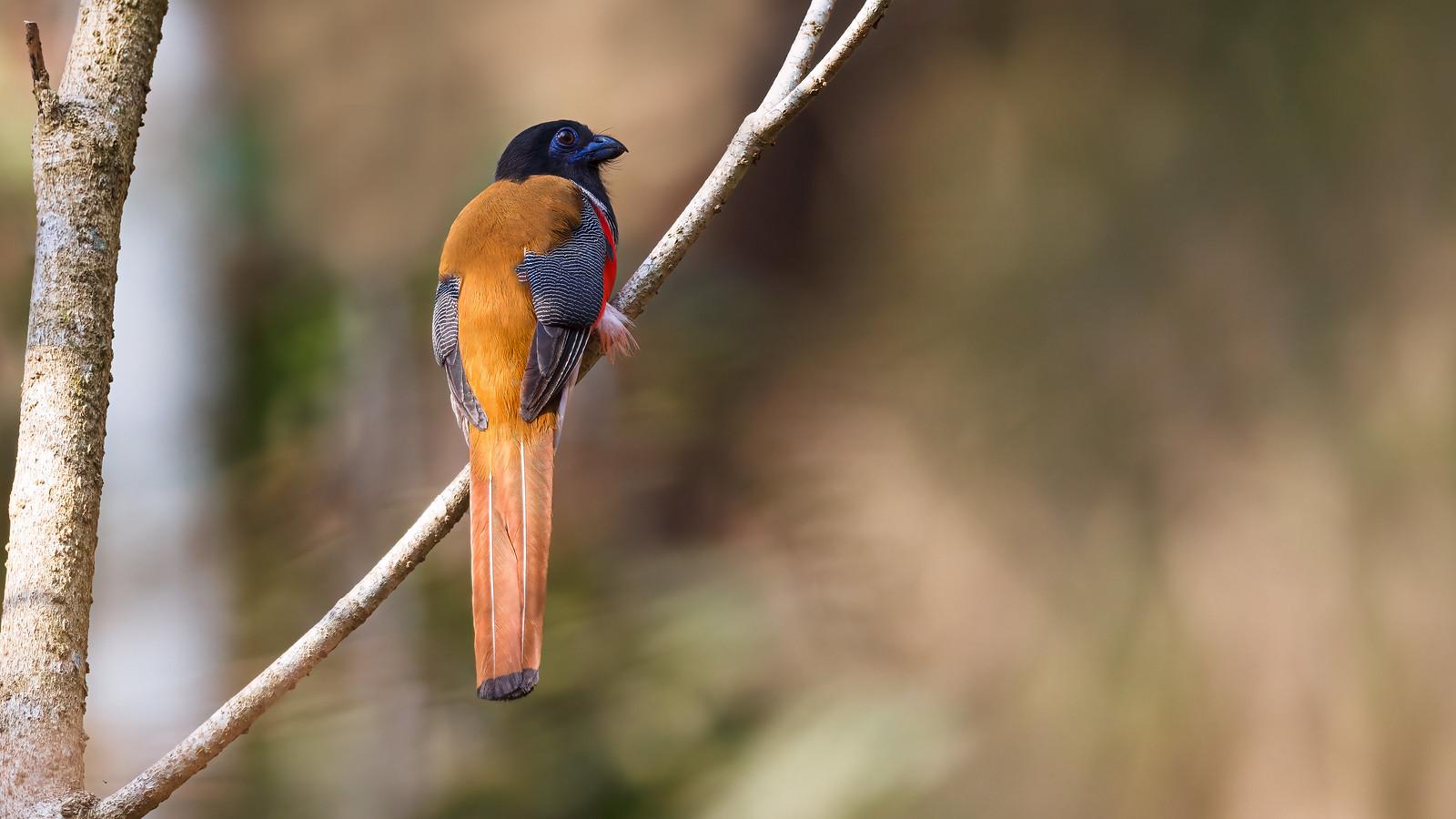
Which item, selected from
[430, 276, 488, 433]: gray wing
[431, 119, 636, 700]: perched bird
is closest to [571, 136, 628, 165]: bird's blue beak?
[431, 119, 636, 700]: perched bird

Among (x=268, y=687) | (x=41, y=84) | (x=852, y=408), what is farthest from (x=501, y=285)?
(x=852, y=408)

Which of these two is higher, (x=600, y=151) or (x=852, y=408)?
(x=600, y=151)

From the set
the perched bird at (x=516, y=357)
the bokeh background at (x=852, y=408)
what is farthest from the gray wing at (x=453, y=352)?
the bokeh background at (x=852, y=408)

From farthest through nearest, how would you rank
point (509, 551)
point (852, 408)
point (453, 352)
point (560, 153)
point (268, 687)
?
point (852, 408) < point (560, 153) < point (453, 352) < point (509, 551) < point (268, 687)

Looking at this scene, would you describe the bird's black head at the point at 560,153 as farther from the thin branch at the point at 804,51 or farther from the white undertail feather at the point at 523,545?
the white undertail feather at the point at 523,545

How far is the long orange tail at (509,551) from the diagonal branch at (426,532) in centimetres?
6

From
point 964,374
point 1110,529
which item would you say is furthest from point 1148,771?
→ point 964,374

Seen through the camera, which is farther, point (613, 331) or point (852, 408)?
point (852, 408)

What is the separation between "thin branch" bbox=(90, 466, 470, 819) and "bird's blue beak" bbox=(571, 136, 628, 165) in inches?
55.2

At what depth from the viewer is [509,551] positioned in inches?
80.7

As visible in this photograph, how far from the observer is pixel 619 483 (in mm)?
Answer: 4090

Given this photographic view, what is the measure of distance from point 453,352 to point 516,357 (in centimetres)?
14

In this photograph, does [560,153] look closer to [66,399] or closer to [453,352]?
[453,352]

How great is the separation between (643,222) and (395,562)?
8.07ft
